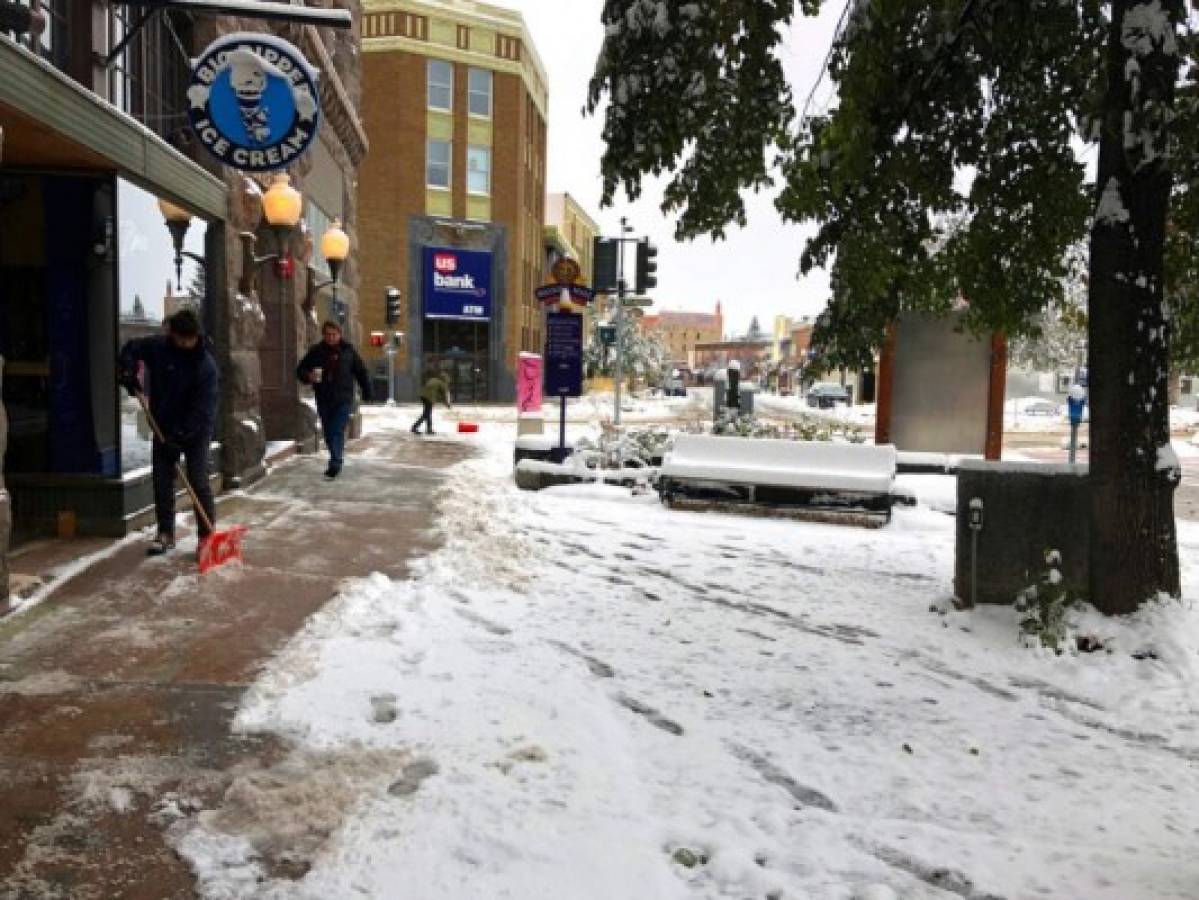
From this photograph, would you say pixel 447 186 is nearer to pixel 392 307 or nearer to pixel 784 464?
pixel 392 307

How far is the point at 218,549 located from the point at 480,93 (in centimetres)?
3814

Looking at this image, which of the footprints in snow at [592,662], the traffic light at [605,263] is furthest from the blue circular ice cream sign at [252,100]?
the traffic light at [605,263]

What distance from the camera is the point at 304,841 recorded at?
9.90 ft

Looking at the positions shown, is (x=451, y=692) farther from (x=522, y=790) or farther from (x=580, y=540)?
(x=580, y=540)

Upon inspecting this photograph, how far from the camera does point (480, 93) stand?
41188mm

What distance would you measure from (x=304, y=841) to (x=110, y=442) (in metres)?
5.22

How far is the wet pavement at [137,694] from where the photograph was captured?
292 centimetres

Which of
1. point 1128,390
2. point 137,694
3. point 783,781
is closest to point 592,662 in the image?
point 783,781

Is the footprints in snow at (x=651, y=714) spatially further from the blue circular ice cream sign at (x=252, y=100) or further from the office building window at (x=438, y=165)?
the office building window at (x=438, y=165)

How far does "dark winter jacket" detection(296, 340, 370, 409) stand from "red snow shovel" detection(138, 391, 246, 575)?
176 inches

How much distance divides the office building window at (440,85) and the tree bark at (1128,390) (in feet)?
125

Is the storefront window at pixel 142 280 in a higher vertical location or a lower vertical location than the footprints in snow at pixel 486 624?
higher

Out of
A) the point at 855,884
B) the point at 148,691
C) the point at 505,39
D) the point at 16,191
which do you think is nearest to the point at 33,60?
the point at 16,191

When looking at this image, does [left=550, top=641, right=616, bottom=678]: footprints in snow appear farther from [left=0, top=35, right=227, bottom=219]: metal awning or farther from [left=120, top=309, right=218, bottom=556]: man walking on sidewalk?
[left=0, top=35, right=227, bottom=219]: metal awning
